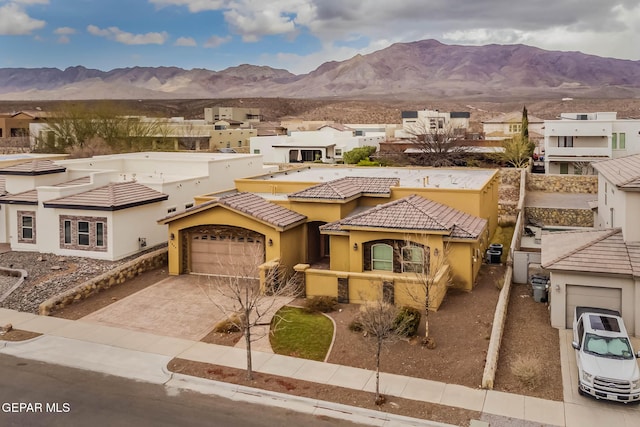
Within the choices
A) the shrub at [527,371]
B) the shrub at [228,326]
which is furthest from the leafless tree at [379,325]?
the shrub at [228,326]

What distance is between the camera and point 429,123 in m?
85.3

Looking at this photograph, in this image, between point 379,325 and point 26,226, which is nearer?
point 379,325

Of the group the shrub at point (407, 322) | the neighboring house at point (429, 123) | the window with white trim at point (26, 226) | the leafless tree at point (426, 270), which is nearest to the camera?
the shrub at point (407, 322)

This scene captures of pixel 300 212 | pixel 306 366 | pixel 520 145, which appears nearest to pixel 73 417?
pixel 306 366

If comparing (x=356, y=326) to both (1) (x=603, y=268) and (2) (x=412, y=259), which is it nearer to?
(2) (x=412, y=259)

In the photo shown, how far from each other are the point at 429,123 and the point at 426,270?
64855mm

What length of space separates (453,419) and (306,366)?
16.6 ft

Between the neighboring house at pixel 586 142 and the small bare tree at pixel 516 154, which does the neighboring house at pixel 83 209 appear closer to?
the small bare tree at pixel 516 154

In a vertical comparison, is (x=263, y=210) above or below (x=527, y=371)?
above

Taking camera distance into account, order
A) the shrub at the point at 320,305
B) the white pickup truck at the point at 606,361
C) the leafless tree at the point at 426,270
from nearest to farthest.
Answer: the white pickup truck at the point at 606,361 → the leafless tree at the point at 426,270 → the shrub at the point at 320,305

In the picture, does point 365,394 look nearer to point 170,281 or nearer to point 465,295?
point 465,295

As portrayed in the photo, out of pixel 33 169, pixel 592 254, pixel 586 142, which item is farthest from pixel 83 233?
pixel 586 142

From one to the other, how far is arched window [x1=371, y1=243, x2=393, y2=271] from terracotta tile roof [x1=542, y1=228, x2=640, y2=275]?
608 cm

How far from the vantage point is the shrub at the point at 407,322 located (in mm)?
19172
